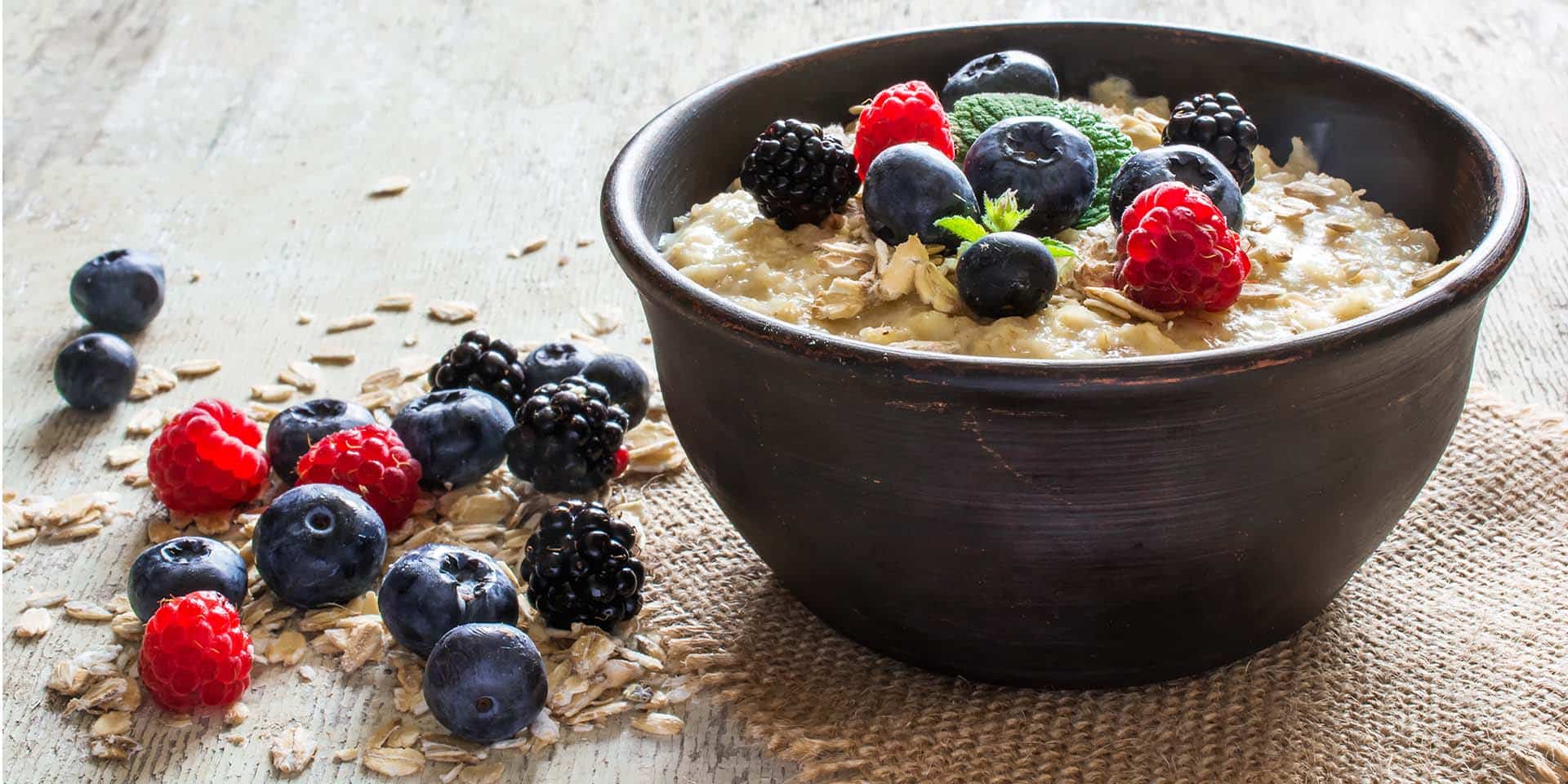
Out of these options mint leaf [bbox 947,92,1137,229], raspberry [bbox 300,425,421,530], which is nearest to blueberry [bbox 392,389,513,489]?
raspberry [bbox 300,425,421,530]

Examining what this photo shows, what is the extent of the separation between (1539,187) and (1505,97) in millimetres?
503

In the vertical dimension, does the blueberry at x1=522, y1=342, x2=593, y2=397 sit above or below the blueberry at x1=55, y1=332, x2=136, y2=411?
above

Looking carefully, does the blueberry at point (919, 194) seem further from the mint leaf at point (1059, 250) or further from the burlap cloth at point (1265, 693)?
the burlap cloth at point (1265, 693)

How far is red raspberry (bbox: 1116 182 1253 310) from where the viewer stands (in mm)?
1618

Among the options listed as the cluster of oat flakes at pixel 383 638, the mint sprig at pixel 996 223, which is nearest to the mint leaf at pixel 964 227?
the mint sprig at pixel 996 223

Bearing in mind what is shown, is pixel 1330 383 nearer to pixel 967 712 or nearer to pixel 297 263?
pixel 967 712

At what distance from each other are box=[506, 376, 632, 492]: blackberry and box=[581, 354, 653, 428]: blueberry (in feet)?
0.47

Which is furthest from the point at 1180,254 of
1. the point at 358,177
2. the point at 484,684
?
the point at 358,177

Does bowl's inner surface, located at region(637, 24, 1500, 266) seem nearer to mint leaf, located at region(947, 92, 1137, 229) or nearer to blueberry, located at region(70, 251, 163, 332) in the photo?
mint leaf, located at region(947, 92, 1137, 229)

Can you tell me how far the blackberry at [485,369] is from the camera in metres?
2.39

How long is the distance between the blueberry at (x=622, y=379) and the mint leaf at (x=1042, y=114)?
651 millimetres

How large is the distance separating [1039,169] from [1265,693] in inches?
26.3

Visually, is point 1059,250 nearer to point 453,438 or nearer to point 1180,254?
point 1180,254

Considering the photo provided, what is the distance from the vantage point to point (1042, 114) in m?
2.04
